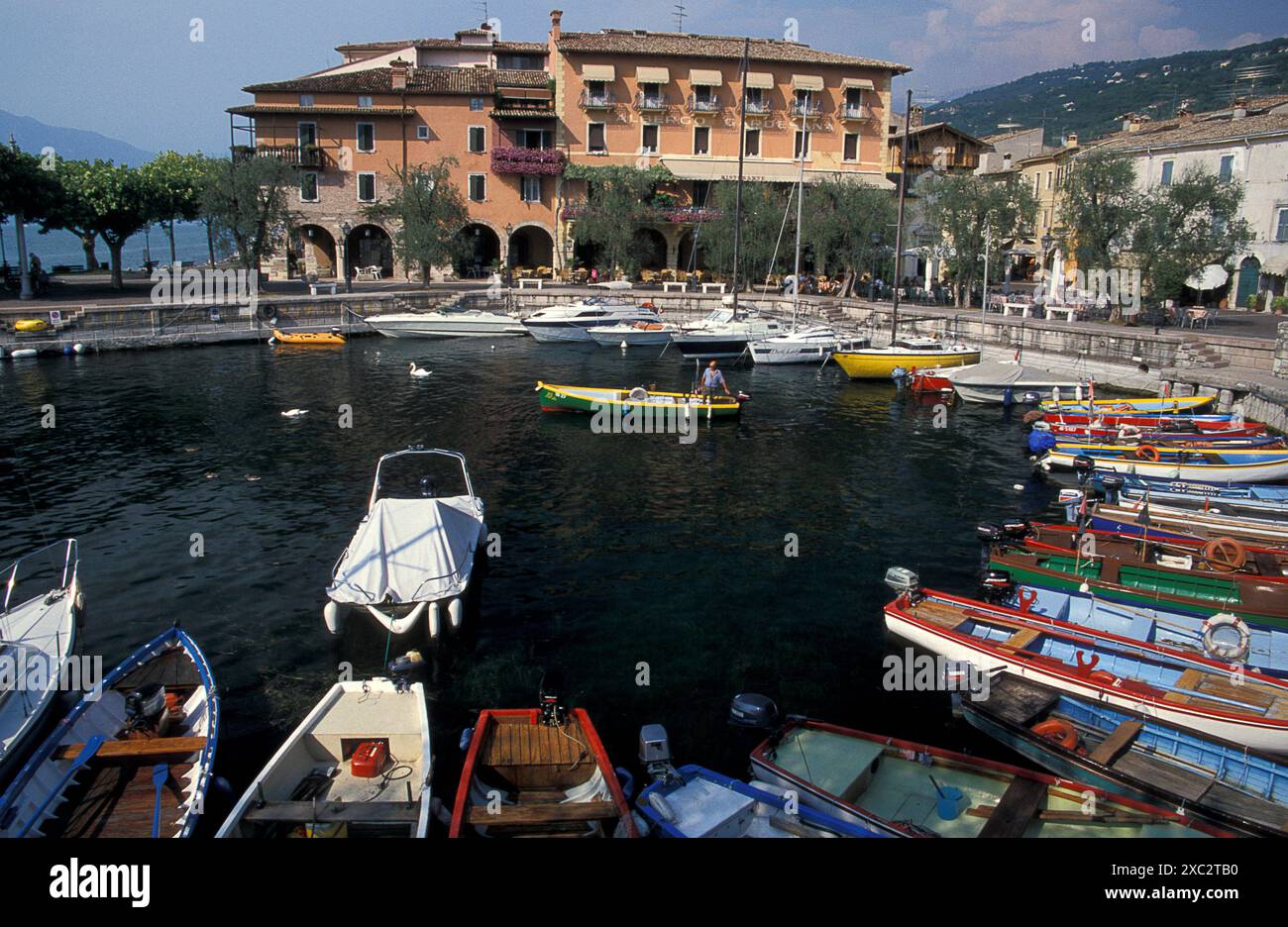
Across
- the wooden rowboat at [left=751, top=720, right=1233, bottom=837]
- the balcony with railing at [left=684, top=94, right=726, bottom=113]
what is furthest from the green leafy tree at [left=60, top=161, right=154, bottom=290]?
the wooden rowboat at [left=751, top=720, right=1233, bottom=837]

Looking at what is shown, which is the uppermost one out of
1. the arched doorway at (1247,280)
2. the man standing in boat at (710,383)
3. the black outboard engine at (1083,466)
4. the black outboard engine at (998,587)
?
the arched doorway at (1247,280)

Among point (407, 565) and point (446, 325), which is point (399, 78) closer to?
point (446, 325)

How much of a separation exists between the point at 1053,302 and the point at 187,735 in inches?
1739

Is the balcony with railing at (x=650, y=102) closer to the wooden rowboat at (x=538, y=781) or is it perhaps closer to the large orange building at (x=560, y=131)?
the large orange building at (x=560, y=131)

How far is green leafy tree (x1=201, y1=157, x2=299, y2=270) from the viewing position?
50438mm

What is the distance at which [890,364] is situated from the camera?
123 ft

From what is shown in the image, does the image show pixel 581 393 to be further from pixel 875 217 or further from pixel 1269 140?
pixel 1269 140

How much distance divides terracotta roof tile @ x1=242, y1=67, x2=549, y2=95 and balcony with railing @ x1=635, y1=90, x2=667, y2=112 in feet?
22.1

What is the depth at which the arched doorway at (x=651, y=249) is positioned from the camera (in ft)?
195

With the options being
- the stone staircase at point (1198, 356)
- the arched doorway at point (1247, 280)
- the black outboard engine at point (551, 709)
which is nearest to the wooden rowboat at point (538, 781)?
the black outboard engine at point (551, 709)

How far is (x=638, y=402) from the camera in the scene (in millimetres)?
28672

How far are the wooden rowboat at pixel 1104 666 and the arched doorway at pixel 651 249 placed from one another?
1892 inches

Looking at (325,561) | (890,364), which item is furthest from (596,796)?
(890,364)

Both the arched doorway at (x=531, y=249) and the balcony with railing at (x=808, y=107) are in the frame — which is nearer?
the balcony with railing at (x=808, y=107)
